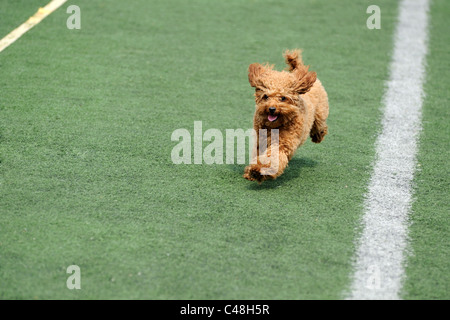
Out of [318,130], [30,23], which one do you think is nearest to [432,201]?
[318,130]

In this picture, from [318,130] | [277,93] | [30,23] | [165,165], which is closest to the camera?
[277,93]

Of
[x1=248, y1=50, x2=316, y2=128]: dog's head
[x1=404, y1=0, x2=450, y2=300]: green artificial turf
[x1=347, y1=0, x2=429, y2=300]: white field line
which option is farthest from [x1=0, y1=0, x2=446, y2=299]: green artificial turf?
[x1=248, y1=50, x2=316, y2=128]: dog's head

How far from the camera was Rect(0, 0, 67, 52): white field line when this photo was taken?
26.5 feet

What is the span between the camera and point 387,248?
4402 mm

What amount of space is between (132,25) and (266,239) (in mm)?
5605

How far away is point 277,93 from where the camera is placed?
4.89 metres

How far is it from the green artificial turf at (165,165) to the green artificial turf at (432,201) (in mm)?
456

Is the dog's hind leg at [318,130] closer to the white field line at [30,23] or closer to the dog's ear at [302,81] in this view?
the dog's ear at [302,81]

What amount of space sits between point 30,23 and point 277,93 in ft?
16.8

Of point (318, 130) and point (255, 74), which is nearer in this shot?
point (255, 74)

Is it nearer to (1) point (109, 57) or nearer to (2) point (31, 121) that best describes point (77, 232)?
(2) point (31, 121)

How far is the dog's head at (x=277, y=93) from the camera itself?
489cm

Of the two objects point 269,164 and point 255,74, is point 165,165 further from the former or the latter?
point 255,74

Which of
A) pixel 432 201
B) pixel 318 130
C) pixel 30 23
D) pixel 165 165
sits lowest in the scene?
pixel 432 201
